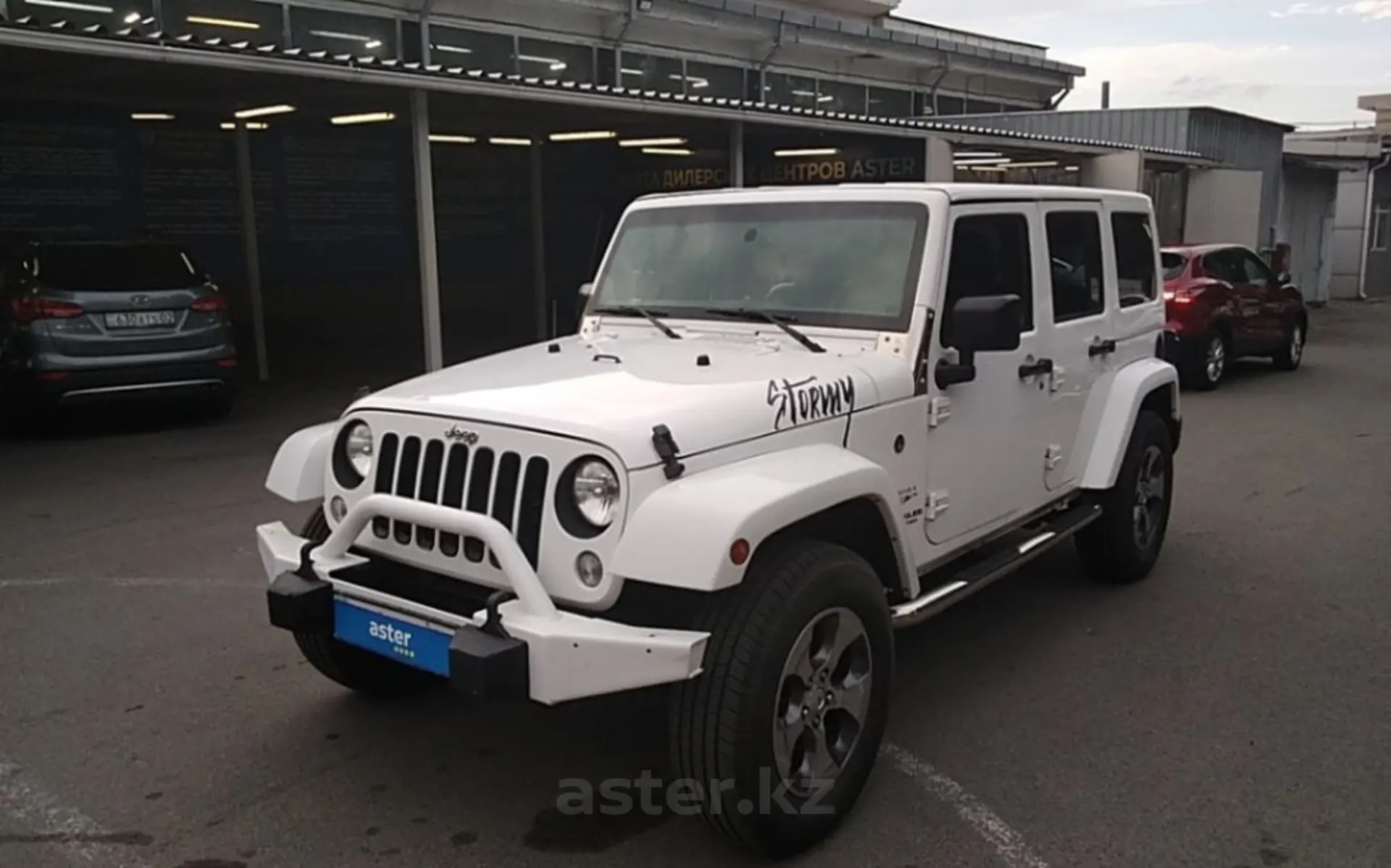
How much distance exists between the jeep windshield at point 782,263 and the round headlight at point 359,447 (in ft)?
4.49

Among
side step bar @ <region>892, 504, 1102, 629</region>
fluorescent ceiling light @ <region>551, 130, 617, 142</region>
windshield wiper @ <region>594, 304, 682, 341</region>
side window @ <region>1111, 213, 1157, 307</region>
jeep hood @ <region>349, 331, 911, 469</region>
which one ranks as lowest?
side step bar @ <region>892, 504, 1102, 629</region>

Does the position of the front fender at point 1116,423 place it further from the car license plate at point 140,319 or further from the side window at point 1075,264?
the car license plate at point 140,319

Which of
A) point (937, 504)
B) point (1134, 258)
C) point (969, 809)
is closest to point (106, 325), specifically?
point (937, 504)

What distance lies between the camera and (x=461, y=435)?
3367 millimetres

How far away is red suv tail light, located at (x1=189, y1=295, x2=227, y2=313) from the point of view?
979 cm

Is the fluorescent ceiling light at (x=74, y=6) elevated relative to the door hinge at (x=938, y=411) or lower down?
elevated

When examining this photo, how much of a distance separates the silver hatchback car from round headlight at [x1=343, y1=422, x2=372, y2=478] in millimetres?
6585

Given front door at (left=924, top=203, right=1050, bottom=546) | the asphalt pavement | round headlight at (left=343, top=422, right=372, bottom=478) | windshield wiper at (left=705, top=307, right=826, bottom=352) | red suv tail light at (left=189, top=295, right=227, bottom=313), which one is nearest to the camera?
the asphalt pavement

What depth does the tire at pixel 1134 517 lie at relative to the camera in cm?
546

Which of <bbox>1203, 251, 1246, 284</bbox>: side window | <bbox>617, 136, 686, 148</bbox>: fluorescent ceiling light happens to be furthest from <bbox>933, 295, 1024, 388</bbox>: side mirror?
<bbox>617, 136, 686, 148</bbox>: fluorescent ceiling light

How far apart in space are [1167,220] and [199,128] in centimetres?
1730

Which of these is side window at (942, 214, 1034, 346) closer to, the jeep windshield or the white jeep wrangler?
the white jeep wrangler

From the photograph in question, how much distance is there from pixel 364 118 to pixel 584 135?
3706 mm

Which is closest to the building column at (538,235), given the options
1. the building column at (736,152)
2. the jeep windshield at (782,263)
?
the building column at (736,152)
